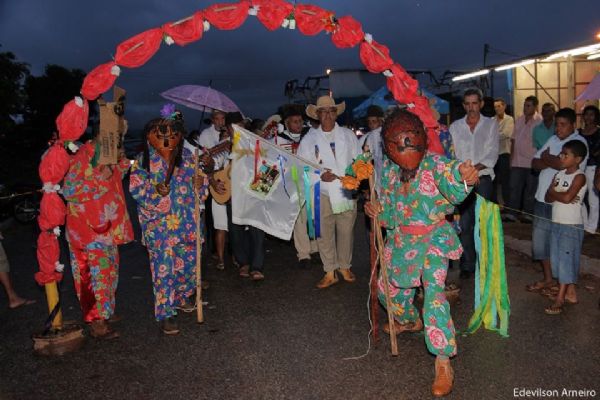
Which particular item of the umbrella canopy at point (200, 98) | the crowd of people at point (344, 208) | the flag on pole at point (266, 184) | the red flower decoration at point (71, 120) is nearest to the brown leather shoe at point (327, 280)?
the crowd of people at point (344, 208)

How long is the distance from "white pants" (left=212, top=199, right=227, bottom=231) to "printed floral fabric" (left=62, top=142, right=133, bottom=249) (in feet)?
8.46

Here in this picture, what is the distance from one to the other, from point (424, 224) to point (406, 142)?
0.67m

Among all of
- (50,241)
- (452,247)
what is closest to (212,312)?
(50,241)

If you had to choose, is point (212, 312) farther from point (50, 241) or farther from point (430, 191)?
point (430, 191)

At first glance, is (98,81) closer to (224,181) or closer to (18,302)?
(224,181)

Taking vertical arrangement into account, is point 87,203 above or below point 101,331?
above

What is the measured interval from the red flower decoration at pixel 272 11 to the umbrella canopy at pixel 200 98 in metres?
2.75

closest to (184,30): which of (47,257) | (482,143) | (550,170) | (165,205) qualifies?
(165,205)

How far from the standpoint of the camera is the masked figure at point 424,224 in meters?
3.88

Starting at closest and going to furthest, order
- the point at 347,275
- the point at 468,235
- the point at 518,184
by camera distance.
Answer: the point at 468,235, the point at 347,275, the point at 518,184

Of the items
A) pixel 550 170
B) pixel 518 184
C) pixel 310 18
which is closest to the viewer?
pixel 310 18

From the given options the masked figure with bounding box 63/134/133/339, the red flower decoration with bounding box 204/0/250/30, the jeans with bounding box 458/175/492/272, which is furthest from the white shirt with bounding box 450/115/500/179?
the masked figure with bounding box 63/134/133/339

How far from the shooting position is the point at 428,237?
4.11 metres

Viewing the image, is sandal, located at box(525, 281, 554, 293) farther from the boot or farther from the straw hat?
the boot
